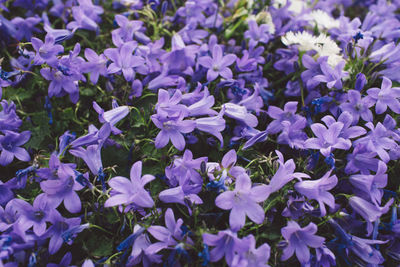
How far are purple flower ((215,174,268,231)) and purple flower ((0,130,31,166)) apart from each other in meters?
1.01

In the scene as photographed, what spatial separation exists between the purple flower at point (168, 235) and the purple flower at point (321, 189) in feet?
1.71

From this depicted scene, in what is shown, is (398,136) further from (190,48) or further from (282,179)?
(190,48)

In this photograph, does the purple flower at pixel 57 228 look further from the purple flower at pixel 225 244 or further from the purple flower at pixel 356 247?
the purple flower at pixel 356 247

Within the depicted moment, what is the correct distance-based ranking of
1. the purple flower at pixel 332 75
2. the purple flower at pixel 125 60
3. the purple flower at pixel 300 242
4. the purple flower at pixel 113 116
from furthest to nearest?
the purple flower at pixel 332 75 → the purple flower at pixel 125 60 → the purple flower at pixel 113 116 → the purple flower at pixel 300 242

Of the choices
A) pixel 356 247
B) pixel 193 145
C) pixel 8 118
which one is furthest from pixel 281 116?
pixel 8 118

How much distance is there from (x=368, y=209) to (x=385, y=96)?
24.7 inches

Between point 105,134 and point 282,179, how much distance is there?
2.66 ft


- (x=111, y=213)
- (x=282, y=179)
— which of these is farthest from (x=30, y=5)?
(x=282, y=179)

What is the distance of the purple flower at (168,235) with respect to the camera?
4.75 ft

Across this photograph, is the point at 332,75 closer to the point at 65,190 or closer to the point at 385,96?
the point at 385,96

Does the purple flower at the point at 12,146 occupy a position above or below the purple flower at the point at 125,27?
below

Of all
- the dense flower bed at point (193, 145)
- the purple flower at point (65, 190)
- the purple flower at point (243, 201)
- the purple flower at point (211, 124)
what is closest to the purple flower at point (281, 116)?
the dense flower bed at point (193, 145)

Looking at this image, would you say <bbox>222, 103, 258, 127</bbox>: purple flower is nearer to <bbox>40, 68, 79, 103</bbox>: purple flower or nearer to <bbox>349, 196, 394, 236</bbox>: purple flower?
<bbox>349, 196, 394, 236</bbox>: purple flower

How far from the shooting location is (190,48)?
6.84 ft
